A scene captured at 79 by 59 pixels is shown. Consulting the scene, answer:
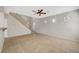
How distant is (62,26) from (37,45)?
18.7 inches

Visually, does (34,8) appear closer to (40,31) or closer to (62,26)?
(40,31)

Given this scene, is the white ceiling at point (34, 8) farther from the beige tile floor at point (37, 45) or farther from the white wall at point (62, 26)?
the beige tile floor at point (37, 45)

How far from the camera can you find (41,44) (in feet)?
6.18

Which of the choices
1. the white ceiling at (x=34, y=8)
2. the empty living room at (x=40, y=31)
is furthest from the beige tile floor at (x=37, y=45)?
the white ceiling at (x=34, y=8)

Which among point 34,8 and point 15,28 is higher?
point 34,8

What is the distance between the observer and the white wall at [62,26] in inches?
73.8

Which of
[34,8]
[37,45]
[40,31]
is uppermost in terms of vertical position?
[34,8]

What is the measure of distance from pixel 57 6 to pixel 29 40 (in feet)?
2.23

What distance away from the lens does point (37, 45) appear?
188 cm

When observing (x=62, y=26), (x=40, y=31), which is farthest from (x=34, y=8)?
(x=62, y=26)

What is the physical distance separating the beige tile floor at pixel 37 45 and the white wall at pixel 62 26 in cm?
8
